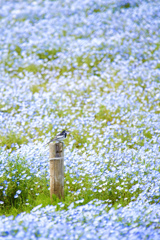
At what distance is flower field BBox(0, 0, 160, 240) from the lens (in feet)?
11.5

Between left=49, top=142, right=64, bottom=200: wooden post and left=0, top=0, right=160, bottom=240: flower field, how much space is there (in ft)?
0.55

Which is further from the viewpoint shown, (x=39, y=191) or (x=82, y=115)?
(x=82, y=115)

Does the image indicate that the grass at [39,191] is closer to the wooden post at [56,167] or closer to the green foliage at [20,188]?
the green foliage at [20,188]

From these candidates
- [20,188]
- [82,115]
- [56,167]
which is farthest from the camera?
[82,115]

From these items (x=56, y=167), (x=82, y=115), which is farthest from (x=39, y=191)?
(x=82, y=115)

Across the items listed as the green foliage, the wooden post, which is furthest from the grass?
the wooden post

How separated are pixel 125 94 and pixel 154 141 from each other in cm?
266

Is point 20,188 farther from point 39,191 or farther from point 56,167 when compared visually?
point 56,167

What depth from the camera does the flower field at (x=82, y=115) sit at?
3.49 m

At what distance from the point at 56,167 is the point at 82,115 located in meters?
3.01

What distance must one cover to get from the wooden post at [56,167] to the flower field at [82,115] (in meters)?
0.17

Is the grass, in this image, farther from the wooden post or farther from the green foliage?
the wooden post

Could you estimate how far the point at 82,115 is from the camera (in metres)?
7.20

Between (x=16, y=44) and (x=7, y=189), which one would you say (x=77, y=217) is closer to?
(x=7, y=189)
